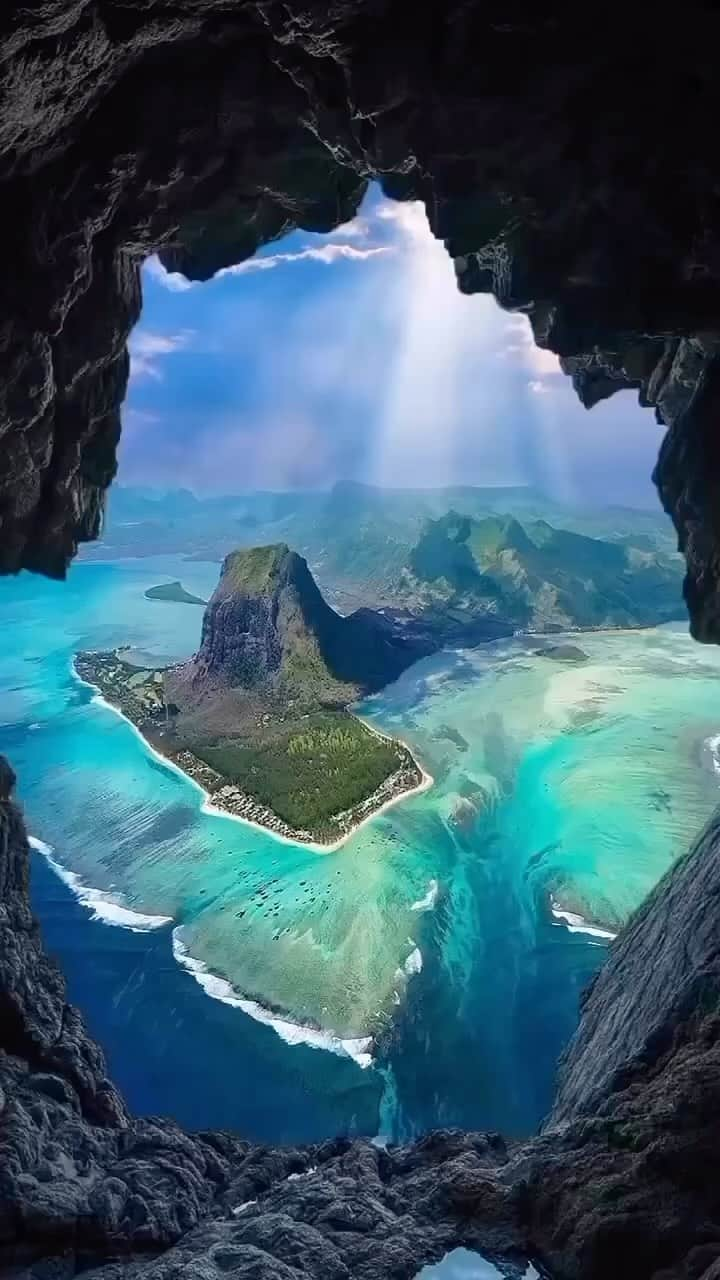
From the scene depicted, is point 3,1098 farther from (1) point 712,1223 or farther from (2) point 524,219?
(2) point 524,219

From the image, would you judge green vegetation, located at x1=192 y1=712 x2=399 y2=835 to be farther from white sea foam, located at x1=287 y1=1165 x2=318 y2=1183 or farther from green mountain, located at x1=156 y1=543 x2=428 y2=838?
white sea foam, located at x1=287 y1=1165 x2=318 y2=1183

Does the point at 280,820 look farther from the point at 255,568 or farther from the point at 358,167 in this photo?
the point at 358,167

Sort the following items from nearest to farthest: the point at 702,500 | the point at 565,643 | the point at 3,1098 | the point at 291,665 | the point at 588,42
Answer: the point at 588,42 < the point at 3,1098 < the point at 702,500 < the point at 291,665 < the point at 565,643

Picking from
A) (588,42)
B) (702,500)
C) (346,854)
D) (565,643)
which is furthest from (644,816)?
(565,643)

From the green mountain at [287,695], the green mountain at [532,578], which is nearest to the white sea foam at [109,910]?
the green mountain at [287,695]

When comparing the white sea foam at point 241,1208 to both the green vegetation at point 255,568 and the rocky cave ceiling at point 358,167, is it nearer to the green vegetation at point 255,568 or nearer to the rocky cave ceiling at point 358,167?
the rocky cave ceiling at point 358,167

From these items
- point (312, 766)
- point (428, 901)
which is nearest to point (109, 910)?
point (428, 901)

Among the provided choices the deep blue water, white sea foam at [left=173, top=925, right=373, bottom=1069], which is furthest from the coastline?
the deep blue water
